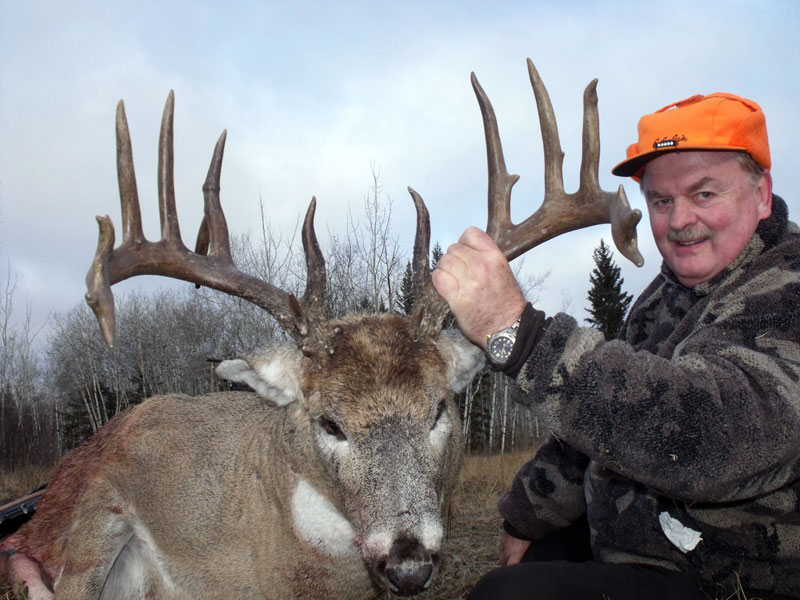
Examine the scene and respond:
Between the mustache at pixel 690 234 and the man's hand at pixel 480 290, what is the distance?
123 cm

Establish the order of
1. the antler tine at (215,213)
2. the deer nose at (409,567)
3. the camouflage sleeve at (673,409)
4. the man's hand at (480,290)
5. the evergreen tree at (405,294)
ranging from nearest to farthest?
the camouflage sleeve at (673,409) → the man's hand at (480,290) → the deer nose at (409,567) → the antler tine at (215,213) → the evergreen tree at (405,294)

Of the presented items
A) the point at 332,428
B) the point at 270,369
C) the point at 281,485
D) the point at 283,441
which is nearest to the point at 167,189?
the point at 270,369

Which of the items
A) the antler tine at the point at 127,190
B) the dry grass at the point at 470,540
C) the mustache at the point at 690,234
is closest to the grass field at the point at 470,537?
the dry grass at the point at 470,540

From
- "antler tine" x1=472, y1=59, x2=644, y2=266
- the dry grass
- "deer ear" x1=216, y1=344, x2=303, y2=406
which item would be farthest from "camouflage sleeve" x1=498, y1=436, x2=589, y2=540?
"deer ear" x1=216, y1=344, x2=303, y2=406

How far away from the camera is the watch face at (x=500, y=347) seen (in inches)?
87.0

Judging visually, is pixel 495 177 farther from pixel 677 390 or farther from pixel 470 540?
pixel 470 540

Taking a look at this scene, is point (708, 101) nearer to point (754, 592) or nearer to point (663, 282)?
point (663, 282)

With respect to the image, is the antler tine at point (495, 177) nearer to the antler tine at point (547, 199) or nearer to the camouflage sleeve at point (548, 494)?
the antler tine at point (547, 199)

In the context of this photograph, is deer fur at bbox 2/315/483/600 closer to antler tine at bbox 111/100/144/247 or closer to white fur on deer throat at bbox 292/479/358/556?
white fur on deer throat at bbox 292/479/358/556

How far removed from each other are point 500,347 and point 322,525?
6.13ft

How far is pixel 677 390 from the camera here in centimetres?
196

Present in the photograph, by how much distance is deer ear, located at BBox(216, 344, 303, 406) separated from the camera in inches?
148

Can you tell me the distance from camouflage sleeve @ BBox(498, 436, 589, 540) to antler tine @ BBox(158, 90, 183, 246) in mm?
2686

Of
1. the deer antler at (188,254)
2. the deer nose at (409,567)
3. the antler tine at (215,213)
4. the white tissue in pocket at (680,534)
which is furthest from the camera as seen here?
the antler tine at (215,213)
